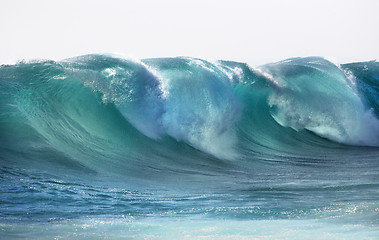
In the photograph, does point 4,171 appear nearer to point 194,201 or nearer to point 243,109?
point 194,201

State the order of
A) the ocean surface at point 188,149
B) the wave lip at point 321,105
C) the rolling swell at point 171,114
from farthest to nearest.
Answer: the wave lip at point 321,105
the rolling swell at point 171,114
the ocean surface at point 188,149

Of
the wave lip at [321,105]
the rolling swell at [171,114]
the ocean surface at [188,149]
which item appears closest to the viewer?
the ocean surface at [188,149]

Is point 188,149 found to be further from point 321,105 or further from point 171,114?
point 321,105

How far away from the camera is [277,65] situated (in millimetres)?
13016

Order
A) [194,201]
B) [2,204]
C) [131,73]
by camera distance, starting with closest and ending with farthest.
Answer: [2,204], [194,201], [131,73]

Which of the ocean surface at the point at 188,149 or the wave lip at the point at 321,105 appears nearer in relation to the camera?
the ocean surface at the point at 188,149

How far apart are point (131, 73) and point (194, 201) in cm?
443

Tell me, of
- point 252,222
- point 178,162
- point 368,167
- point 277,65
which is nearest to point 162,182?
point 178,162

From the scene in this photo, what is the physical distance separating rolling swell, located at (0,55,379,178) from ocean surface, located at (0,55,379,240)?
28mm

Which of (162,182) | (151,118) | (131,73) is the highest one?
(131,73)

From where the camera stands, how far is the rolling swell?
29.2 feet

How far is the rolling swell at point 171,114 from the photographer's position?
8.91m

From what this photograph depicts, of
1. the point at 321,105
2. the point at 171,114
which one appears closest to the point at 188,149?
the point at 171,114

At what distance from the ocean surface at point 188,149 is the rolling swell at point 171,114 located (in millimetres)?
28
